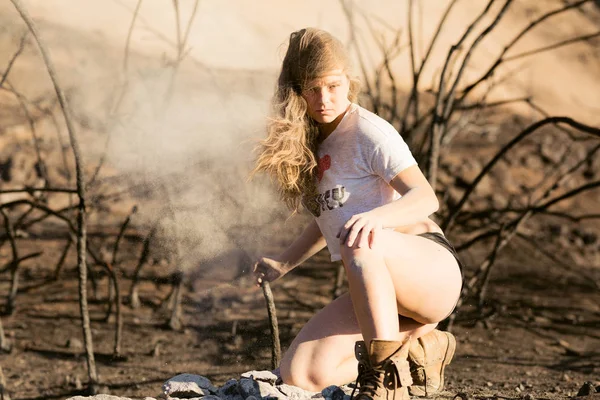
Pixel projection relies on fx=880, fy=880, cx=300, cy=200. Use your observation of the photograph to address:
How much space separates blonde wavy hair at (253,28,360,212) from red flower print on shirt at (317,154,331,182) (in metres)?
0.02

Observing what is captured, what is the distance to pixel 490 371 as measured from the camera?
366cm

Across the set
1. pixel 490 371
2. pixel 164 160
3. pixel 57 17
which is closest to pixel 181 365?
pixel 164 160

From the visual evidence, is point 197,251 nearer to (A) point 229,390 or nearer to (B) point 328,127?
(A) point 229,390

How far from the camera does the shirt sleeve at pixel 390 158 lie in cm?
242

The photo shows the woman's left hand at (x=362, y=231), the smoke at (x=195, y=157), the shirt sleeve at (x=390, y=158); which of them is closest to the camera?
the woman's left hand at (x=362, y=231)

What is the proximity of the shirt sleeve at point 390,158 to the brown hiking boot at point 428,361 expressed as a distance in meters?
0.53

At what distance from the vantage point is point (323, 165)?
2578mm

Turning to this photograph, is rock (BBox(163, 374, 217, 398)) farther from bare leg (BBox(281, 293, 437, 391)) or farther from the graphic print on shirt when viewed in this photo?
the graphic print on shirt

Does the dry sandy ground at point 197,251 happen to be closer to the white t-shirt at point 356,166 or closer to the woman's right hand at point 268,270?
Answer: the white t-shirt at point 356,166

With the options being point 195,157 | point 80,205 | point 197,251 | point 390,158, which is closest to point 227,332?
point 197,251

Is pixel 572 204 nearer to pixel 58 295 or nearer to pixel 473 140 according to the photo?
pixel 473 140

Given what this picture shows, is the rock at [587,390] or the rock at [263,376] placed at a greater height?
the rock at [263,376]

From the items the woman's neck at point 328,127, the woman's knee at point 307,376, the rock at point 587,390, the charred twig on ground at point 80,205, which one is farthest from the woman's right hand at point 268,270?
the rock at point 587,390

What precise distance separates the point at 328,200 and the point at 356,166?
141 millimetres
